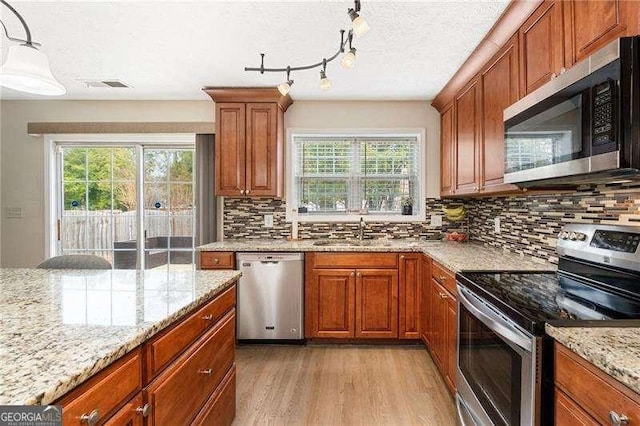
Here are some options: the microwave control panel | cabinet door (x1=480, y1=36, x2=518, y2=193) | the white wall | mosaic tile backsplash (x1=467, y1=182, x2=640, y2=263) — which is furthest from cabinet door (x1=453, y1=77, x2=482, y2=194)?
the microwave control panel

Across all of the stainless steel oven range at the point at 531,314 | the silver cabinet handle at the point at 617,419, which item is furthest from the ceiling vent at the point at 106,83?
the silver cabinet handle at the point at 617,419

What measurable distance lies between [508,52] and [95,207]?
4157 mm

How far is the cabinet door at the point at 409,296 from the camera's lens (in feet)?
9.88

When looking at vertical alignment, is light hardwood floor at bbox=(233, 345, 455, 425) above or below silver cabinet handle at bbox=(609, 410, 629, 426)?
below

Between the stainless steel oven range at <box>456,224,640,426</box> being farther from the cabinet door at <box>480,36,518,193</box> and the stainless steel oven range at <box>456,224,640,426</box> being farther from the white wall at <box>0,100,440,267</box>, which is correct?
the white wall at <box>0,100,440,267</box>

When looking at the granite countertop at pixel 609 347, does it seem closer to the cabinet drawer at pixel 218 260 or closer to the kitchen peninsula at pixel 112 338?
the kitchen peninsula at pixel 112 338

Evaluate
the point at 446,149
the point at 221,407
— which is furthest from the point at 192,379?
the point at 446,149

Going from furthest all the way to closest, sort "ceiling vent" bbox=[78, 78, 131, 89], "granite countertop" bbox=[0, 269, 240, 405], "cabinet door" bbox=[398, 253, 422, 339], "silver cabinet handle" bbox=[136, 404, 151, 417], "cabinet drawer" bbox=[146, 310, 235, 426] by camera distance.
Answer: "ceiling vent" bbox=[78, 78, 131, 89], "cabinet door" bbox=[398, 253, 422, 339], "cabinet drawer" bbox=[146, 310, 235, 426], "silver cabinet handle" bbox=[136, 404, 151, 417], "granite countertop" bbox=[0, 269, 240, 405]

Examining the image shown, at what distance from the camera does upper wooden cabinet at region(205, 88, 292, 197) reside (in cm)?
335

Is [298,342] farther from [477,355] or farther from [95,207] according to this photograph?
[95,207]

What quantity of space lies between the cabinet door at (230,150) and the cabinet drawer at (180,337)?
181cm

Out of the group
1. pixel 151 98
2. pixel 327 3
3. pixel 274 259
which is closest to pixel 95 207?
pixel 151 98

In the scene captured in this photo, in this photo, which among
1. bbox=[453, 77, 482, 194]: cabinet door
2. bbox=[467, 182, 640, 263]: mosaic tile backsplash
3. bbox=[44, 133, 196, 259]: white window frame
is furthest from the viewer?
bbox=[44, 133, 196, 259]: white window frame

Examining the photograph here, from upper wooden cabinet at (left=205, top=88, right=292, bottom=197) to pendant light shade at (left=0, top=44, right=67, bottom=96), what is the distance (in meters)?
1.78
